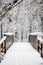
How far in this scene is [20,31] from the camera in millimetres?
30531

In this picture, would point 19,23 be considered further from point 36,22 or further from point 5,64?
point 5,64

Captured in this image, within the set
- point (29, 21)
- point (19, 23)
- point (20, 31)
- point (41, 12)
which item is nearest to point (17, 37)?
point (20, 31)

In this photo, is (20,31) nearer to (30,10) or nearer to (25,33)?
(25,33)

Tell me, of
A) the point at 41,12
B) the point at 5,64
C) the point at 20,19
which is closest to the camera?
the point at 5,64

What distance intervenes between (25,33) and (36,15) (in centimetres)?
793

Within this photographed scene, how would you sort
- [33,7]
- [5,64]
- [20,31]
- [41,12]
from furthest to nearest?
[20,31]
[33,7]
[41,12]
[5,64]

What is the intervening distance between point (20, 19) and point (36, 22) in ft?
9.98

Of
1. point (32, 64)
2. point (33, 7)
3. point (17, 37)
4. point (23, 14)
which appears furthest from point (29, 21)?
point (32, 64)

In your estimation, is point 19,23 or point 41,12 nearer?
point 41,12

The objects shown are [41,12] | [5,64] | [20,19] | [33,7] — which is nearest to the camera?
[5,64]

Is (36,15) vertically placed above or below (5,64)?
above

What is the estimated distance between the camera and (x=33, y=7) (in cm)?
2241

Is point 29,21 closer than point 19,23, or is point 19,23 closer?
point 29,21

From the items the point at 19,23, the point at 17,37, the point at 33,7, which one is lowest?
the point at 17,37
